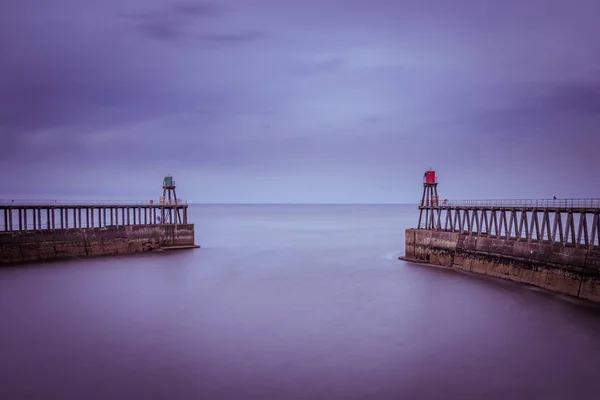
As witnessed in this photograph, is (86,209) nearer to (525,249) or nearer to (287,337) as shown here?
(287,337)

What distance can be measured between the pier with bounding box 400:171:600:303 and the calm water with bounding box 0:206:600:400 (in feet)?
3.34

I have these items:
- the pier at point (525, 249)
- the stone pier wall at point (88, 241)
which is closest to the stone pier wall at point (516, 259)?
the pier at point (525, 249)

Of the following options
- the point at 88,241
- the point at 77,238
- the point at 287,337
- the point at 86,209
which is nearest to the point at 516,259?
the point at 287,337

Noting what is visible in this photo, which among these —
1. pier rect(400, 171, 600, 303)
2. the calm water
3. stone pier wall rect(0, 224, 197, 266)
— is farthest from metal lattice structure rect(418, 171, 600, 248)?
stone pier wall rect(0, 224, 197, 266)

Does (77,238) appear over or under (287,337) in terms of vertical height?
over

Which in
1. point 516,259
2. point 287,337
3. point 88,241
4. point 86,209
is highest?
point 86,209

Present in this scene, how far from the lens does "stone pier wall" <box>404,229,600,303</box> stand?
22.0m

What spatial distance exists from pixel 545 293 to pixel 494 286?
3.19m

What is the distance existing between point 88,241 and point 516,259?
112ft

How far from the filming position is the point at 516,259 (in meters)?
27.0

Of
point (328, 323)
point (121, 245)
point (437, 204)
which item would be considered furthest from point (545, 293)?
point (121, 245)

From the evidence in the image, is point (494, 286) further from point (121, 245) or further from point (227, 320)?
point (121, 245)

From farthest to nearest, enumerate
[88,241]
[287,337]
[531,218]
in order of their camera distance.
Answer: [88,241] → [531,218] → [287,337]

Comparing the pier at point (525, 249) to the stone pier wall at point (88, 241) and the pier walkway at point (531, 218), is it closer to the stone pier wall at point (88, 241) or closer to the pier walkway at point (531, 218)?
the pier walkway at point (531, 218)
